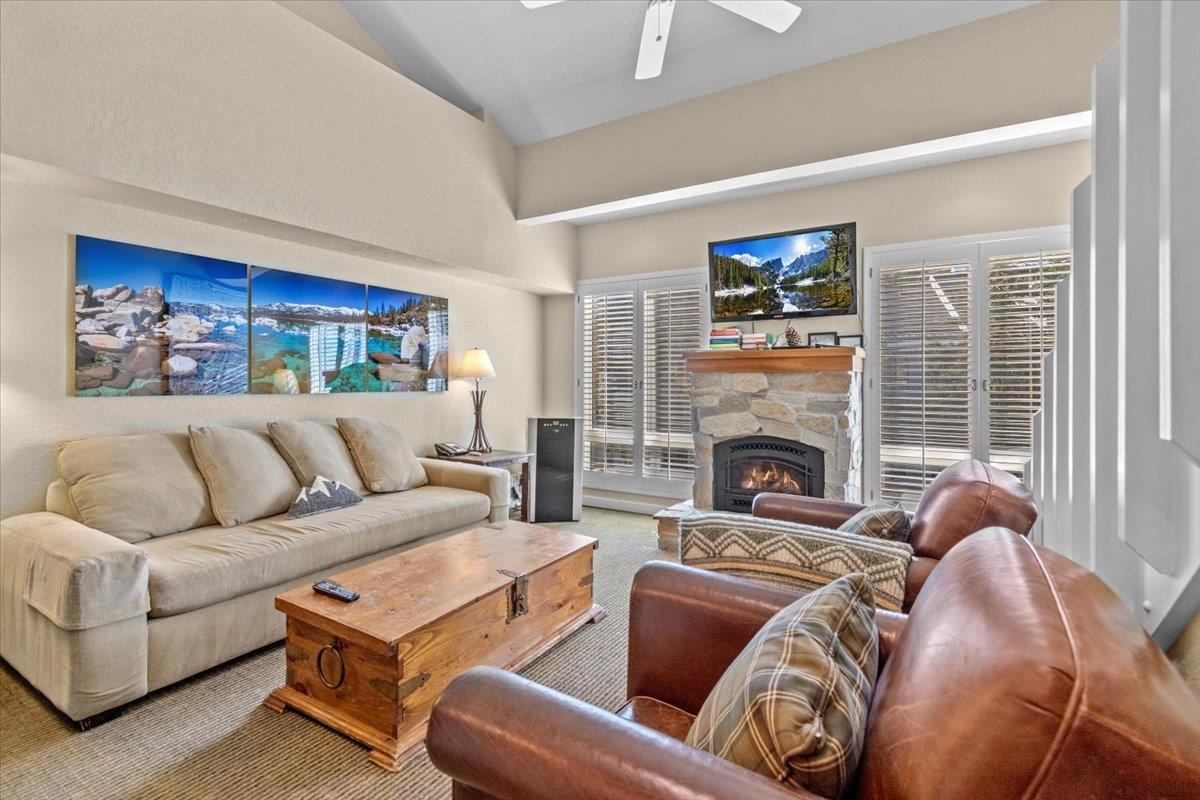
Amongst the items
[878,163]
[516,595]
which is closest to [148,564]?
[516,595]

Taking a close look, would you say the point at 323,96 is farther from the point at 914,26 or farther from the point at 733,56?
the point at 914,26

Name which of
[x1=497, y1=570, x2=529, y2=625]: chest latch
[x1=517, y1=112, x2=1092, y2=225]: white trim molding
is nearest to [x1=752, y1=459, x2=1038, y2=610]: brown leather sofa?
[x1=497, y1=570, x2=529, y2=625]: chest latch

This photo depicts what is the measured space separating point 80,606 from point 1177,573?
276 centimetres

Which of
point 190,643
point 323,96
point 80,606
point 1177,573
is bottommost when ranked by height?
point 190,643

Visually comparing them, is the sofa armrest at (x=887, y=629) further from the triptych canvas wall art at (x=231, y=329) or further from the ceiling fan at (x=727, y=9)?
the triptych canvas wall art at (x=231, y=329)

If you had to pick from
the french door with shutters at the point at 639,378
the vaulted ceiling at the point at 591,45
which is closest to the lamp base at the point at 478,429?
the french door with shutters at the point at 639,378

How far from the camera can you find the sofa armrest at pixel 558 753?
0.76m

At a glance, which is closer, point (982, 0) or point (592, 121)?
point (982, 0)

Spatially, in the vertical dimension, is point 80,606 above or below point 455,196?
below

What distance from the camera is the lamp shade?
452 centimetres

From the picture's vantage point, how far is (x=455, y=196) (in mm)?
4090

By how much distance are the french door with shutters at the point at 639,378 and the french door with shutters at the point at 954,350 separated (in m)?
1.45

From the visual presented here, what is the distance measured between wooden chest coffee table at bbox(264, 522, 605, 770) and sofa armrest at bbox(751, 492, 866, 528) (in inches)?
37.1

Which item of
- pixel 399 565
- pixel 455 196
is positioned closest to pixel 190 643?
pixel 399 565
